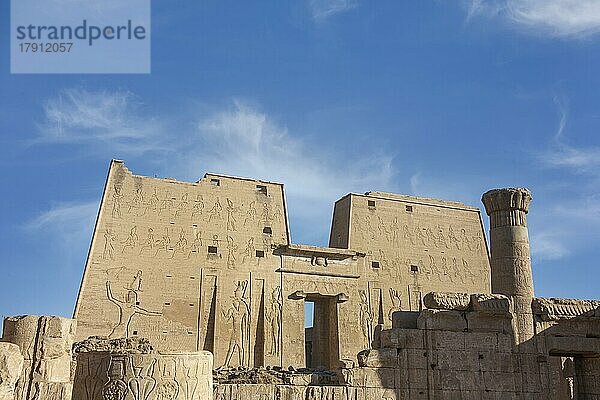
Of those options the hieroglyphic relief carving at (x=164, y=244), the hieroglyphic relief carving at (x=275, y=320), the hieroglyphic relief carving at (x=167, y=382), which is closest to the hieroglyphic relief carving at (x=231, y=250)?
the hieroglyphic relief carving at (x=275, y=320)

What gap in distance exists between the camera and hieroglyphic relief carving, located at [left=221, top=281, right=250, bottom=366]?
798 inches

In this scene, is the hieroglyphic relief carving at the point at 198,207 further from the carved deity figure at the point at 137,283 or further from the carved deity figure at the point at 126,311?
the carved deity figure at the point at 126,311

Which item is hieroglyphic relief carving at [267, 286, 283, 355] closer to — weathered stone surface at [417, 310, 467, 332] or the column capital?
weathered stone surface at [417, 310, 467, 332]

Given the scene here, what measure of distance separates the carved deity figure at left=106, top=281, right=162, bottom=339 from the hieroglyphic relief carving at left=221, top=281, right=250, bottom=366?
2246 mm

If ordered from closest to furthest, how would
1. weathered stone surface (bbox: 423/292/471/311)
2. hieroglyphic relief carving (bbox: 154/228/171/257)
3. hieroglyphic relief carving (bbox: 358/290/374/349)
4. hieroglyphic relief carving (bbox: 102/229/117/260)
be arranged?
weathered stone surface (bbox: 423/292/471/311) → hieroglyphic relief carving (bbox: 102/229/117/260) → hieroglyphic relief carving (bbox: 154/228/171/257) → hieroglyphic relief carving (bbox: 358/290/374/349)

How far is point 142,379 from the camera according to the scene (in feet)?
34.5

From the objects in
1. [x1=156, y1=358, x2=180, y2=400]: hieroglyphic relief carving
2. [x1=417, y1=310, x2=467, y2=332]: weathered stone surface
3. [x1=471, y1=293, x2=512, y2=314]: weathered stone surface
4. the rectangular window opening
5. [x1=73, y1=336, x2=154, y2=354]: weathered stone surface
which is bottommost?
[x1=156, y1=358, x2=180, y2=400]: hieroglyphic relief carving

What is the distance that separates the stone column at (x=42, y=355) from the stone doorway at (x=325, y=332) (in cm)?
1136

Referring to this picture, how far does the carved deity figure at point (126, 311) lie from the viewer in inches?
755

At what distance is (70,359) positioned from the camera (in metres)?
11.2

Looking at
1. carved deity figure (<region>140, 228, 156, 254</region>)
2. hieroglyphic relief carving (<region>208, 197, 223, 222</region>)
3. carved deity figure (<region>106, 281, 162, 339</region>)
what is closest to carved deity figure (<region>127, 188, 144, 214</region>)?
carved deity figure (<region>140, 228, 156, 254</region>)

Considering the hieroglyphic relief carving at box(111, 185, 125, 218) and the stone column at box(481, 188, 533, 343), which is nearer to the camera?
the stone column at box(481, 188, 533, 343)

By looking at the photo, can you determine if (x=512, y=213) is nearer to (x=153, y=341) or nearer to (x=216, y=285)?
(x=216, y=285)

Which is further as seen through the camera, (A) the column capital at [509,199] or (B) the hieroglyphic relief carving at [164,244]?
(B) the hieroglyphic relief carving at [164,244]
